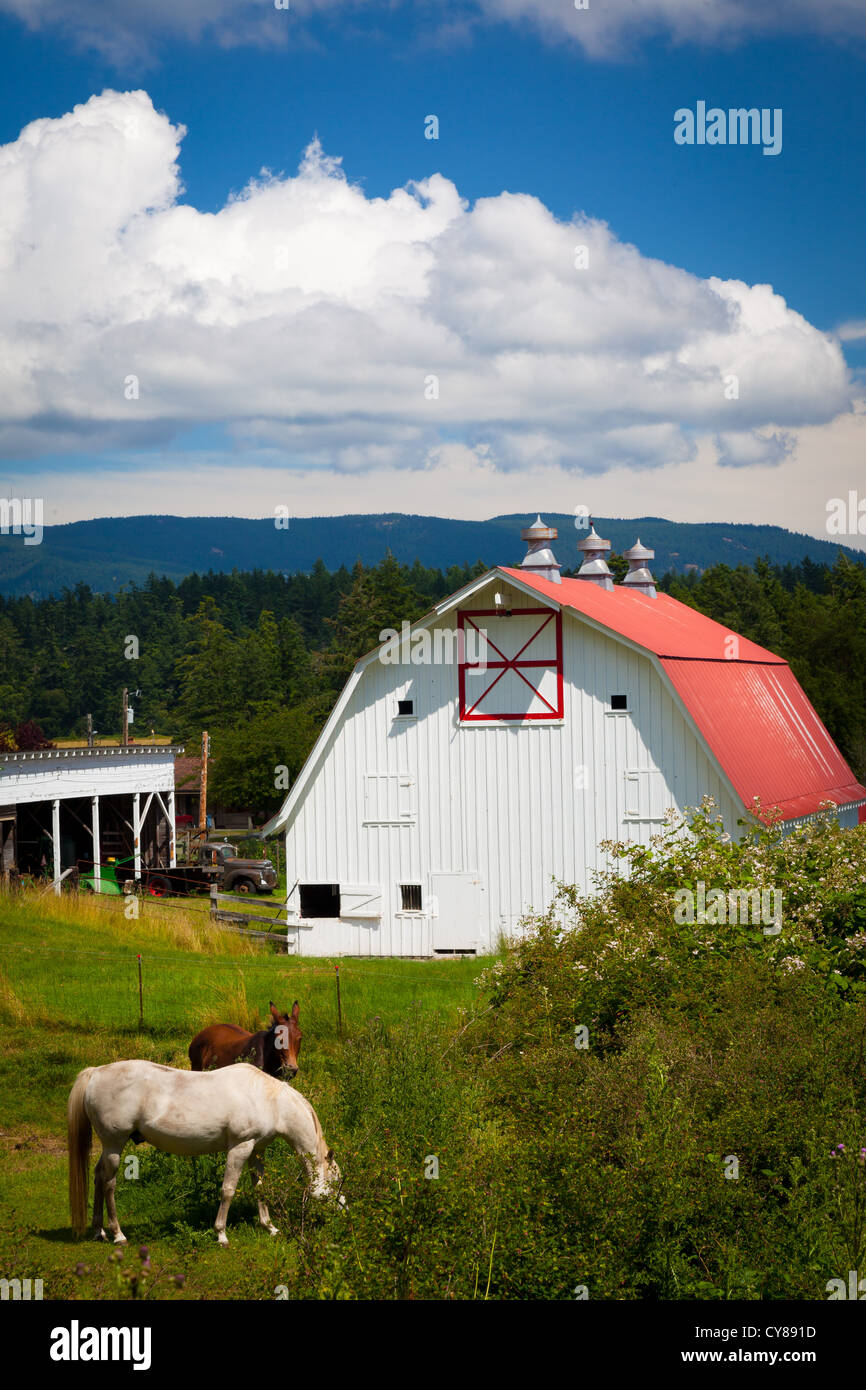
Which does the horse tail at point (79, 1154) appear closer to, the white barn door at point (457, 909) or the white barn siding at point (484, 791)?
the white barn siding at point (484, 791)

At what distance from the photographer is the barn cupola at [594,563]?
3488cm

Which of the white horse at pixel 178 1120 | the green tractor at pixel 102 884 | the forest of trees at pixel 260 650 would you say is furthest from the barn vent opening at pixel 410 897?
the white horse at pixel 178 1120

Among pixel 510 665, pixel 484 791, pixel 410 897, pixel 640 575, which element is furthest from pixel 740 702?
pixel 640 575

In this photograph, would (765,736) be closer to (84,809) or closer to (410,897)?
(410,897)

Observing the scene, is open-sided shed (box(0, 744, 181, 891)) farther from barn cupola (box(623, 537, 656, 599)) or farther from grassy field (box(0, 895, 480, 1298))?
barn cupola (box(623, 537, 656, 599))

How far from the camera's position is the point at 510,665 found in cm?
2405

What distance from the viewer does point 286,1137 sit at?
28.6 ft

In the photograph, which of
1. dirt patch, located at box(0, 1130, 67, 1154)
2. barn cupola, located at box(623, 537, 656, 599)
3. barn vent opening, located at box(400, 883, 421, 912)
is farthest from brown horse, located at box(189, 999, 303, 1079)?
barn cupola, located at box(623, 537, 656, 599)

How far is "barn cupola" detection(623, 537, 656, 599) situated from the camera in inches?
1455

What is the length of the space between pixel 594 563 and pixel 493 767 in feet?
43.0

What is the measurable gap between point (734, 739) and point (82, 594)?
566 feet

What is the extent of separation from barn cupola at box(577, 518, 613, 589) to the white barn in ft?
30.0
